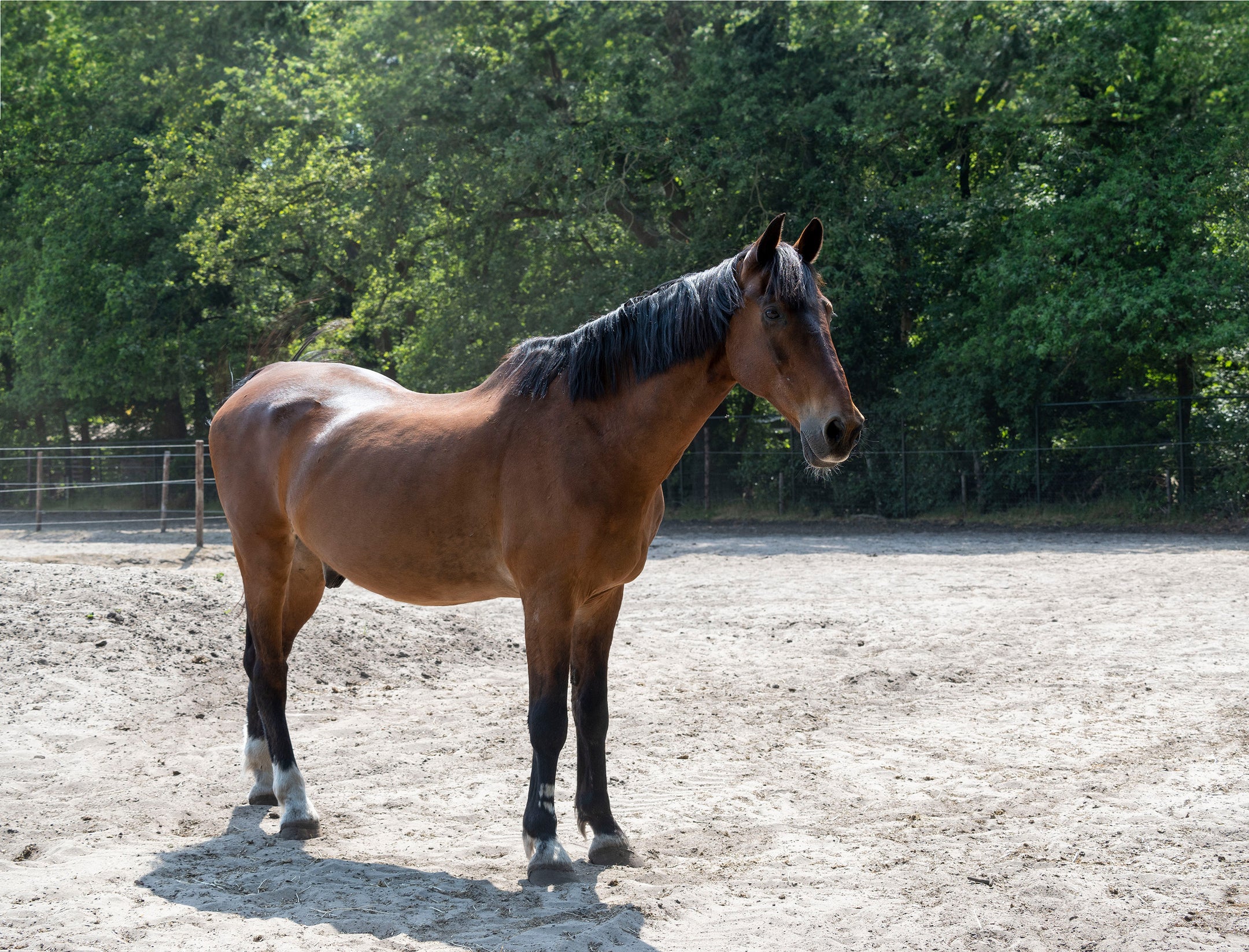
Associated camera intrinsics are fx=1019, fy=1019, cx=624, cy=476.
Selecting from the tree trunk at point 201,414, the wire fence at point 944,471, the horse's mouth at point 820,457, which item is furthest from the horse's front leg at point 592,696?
the tree trunk at point 201,414

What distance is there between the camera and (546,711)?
3.88m

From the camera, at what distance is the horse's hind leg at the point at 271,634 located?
15.7ft

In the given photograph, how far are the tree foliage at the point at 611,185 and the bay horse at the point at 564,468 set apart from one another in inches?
588

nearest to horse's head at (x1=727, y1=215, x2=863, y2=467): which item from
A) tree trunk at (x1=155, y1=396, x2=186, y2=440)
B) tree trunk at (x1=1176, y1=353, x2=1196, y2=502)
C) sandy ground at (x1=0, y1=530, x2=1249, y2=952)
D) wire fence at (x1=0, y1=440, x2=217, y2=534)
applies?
sandy ground at (x1=0, y1=530, x2=1249, y2=952)

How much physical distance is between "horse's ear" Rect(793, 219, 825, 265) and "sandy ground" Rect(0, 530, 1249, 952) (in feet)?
7.42

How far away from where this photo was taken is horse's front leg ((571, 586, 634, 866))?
161 inches

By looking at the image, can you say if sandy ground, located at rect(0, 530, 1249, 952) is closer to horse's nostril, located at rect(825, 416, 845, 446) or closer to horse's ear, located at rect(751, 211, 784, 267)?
horse's nostril, located at rect(825, 416, 845, 446)

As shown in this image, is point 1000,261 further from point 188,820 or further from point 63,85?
point 63,85

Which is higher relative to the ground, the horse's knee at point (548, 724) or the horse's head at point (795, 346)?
the horse's head at point (795, 346)

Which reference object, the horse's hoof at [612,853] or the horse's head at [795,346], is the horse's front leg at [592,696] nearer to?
the horse's hoof at [612,853]

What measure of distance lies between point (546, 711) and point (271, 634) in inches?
66.6

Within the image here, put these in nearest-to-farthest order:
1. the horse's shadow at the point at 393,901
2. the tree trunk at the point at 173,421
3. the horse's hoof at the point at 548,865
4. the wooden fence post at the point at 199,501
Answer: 1. the horse's shadow at the point at 393,901
2. the horse's hoof at the point at 548,865
3. the wooden fence post at the point at 199,501
4. the tree trunk at the point at 173,421

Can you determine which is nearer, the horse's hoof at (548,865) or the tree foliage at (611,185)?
the horse's hoof at (548,865)

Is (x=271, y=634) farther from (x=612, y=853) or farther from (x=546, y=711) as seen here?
(x=612, y=853)
